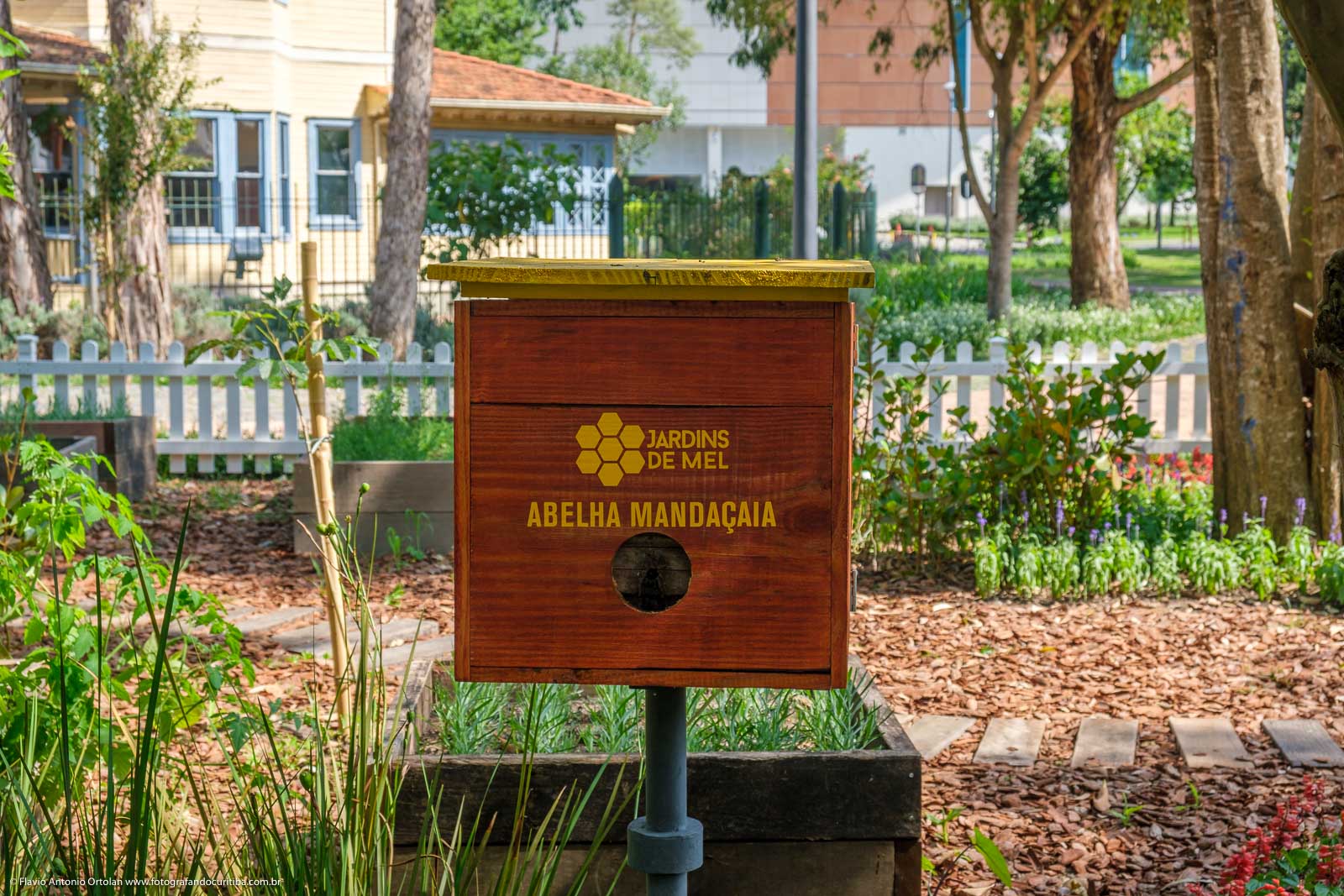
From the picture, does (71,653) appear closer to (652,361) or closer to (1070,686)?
(652,361)

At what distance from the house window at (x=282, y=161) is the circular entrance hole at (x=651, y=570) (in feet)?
70.8

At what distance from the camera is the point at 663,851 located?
2.08 m

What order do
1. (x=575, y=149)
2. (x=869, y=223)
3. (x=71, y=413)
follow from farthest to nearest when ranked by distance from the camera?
(x=575, y=149) < (x=869, y=223) < (x=71, y=413)

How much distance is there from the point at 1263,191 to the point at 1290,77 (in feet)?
137

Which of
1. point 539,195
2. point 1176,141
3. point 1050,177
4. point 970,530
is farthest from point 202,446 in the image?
point 1176,141

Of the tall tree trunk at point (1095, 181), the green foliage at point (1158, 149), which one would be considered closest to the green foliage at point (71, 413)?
the tall tree trunk at point (1095, 181)

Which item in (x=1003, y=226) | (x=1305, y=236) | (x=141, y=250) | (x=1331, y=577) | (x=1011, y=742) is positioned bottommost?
(x=1011, y=742)

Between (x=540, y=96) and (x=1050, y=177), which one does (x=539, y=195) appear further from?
(x=1050, y=177)

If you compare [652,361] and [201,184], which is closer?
[652,361]

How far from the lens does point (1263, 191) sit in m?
6.18

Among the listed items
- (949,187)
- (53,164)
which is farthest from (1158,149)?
(53,164)

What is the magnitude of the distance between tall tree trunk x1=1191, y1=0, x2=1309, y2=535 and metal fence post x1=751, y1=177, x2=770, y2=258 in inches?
643

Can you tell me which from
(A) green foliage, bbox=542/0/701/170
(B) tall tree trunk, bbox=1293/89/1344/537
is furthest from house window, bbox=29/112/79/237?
(A) green foliage, bbox=542/0/701/170

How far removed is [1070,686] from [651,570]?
335 centimetres
